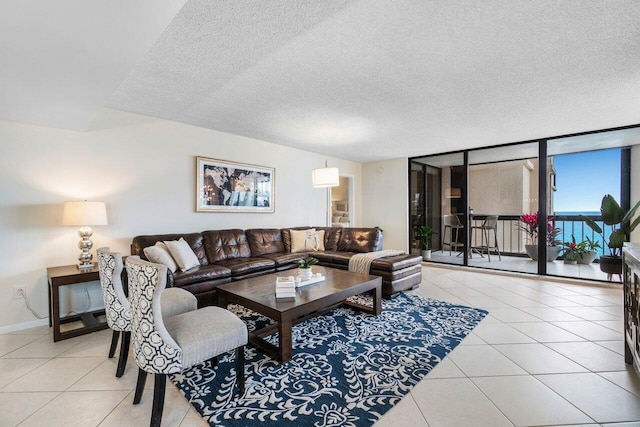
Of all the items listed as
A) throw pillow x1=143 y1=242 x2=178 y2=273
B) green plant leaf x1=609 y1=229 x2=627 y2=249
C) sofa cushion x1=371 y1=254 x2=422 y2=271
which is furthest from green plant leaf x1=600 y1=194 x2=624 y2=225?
throw pillow x1=143 y1=242 x2=178 y2=273

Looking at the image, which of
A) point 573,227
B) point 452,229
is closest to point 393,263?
point 452,229

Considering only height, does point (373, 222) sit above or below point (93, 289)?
above

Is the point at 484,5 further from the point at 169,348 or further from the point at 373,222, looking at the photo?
the point at 373,222

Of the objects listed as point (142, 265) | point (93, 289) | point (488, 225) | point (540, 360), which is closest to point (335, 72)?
point (142, 265)

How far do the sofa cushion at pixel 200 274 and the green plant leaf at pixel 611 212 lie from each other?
5.62 metres

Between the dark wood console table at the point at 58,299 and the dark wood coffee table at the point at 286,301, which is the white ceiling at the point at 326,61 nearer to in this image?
the dark wood console table at the point at 58,299

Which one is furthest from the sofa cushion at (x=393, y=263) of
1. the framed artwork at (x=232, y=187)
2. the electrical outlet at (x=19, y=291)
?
the electrical outlet at (x=19, y=291)

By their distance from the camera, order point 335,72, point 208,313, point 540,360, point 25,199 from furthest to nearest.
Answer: point 25,199, point 335,72, point 540,360, point 208,313

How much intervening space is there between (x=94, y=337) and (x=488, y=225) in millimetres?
7413

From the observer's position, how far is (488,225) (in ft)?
21.6

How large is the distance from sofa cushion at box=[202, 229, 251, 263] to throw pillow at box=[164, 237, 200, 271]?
0.42 m

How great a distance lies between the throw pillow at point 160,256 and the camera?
3080mm

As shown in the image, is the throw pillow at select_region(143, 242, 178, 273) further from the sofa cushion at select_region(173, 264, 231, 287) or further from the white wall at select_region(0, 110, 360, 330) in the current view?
the white wall at select_region(0, 110, 360, 330)

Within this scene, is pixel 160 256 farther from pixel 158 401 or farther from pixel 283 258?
pixel 158 401
